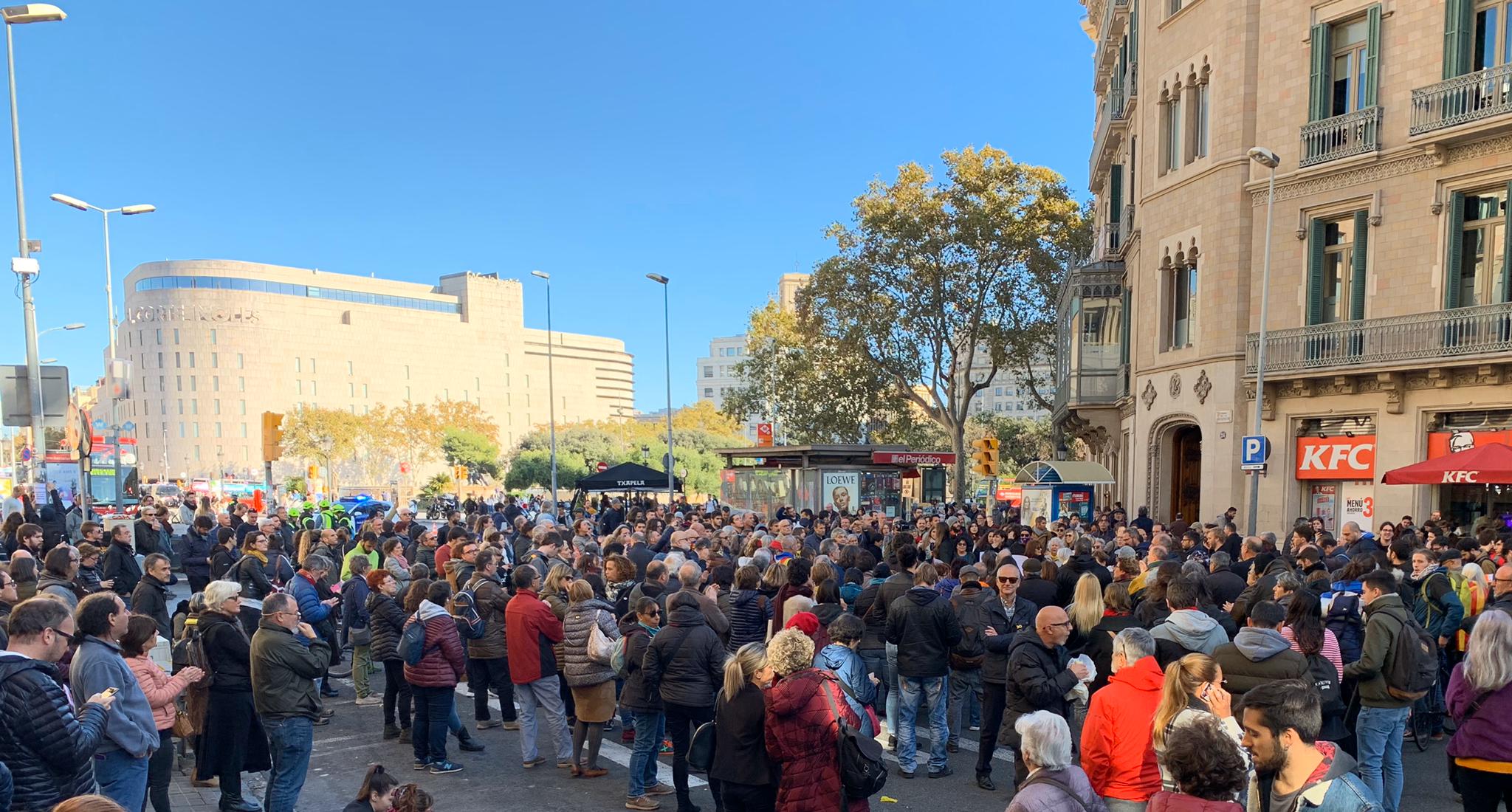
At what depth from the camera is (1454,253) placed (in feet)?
55.9

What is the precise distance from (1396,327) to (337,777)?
18780 mm

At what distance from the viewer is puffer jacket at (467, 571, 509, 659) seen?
873 cm

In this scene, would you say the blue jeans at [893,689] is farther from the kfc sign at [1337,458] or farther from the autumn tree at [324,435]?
the autumn tree at [324,435]

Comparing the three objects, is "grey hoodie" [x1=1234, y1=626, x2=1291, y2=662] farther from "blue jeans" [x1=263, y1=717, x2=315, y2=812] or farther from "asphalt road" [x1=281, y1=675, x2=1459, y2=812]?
"blue jeans" [x1=263, y1=717, x2=315, y2=812]

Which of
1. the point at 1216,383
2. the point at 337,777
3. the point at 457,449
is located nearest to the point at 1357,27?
the point at 1216,383

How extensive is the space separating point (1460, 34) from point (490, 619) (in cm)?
1897

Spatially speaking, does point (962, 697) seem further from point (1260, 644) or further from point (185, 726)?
point (185, 726)

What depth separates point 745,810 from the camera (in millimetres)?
5453

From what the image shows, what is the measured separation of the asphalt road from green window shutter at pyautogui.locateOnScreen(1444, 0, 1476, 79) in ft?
45.0

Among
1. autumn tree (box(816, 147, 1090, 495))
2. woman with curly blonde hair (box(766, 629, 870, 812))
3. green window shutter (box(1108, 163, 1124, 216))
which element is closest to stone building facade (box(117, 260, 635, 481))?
autumn tree (box(816, 147, 1090, 495))

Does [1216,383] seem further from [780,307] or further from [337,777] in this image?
[780,307]

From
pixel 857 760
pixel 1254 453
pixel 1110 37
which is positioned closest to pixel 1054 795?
pixel 857 760

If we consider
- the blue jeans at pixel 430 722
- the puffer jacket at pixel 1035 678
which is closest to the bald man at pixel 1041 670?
the puffer jacket at pixel 1035 678

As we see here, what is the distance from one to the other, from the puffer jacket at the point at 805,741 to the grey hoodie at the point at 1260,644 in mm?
2359
